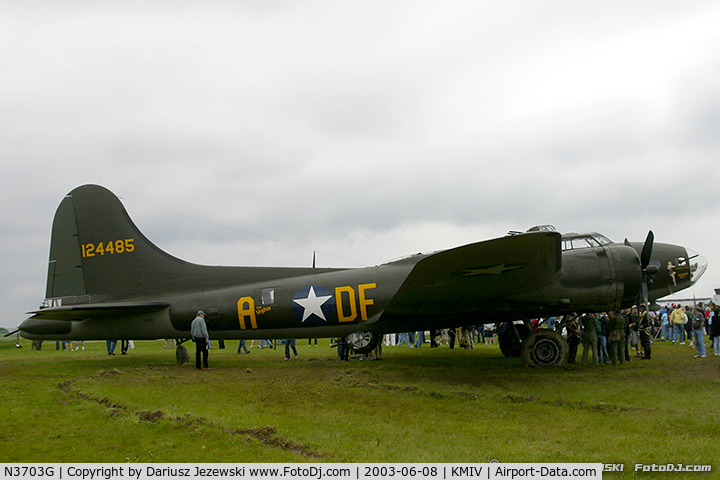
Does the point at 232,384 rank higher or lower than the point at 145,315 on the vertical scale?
lower

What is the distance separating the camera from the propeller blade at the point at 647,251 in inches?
469

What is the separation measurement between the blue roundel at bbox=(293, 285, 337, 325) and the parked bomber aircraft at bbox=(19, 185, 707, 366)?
0.03m

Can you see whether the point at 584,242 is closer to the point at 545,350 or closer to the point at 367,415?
the point at 545,350

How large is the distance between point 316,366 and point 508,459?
29.4 feet

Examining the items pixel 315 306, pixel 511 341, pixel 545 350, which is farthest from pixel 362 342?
pixel 545 350

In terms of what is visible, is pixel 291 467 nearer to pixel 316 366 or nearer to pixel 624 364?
pixel 316 366

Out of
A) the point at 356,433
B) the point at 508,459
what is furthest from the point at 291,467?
the point at 508,459

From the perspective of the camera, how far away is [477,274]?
10438 millimetres

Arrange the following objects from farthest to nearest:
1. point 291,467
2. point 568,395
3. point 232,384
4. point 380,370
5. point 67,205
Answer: point 67,205 → point 380,370 → point 232,384 → point 568,395 → point 291,467

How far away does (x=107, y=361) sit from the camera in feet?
47.6

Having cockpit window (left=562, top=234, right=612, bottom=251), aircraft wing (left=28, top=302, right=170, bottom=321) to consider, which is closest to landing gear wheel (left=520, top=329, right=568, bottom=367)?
cockpit window (left=562, top=234, right=612, bottom=251)

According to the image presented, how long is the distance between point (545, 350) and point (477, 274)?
3086 millimetres

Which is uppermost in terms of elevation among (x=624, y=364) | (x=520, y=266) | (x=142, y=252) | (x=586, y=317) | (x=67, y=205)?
(x=67, y=205)

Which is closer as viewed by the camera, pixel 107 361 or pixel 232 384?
pixel 232 384
